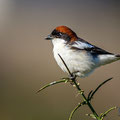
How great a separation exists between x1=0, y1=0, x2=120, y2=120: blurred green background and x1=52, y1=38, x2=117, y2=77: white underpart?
4.90ft

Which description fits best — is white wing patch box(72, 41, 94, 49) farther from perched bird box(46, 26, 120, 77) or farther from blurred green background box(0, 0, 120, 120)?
blurred green background box(0, 0, 120, 120)

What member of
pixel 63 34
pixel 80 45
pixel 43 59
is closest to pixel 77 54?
pixel 80 45

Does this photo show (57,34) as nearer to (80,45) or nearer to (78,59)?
(80,45)

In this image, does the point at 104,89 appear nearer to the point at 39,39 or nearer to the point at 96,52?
the point at 96,52

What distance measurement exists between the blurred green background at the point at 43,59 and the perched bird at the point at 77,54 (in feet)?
5.01

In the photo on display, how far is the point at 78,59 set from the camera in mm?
4555

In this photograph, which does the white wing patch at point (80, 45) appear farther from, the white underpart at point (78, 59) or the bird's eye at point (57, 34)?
the bird's eye at point (57, 34)

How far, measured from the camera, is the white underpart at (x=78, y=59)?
4402 millimetres

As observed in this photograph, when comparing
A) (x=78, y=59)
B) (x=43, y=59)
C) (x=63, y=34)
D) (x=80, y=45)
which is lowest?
(x=78, y=59)

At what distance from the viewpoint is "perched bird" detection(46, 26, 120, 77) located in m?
4.44

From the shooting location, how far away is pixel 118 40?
16.1m

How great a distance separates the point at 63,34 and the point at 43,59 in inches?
382

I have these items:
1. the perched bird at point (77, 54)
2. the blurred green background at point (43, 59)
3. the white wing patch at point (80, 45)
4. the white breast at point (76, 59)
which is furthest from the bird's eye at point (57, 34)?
the blurred green background at point (43, 59)

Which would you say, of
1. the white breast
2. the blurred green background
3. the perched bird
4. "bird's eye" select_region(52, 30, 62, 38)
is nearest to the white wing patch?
the perched bird
